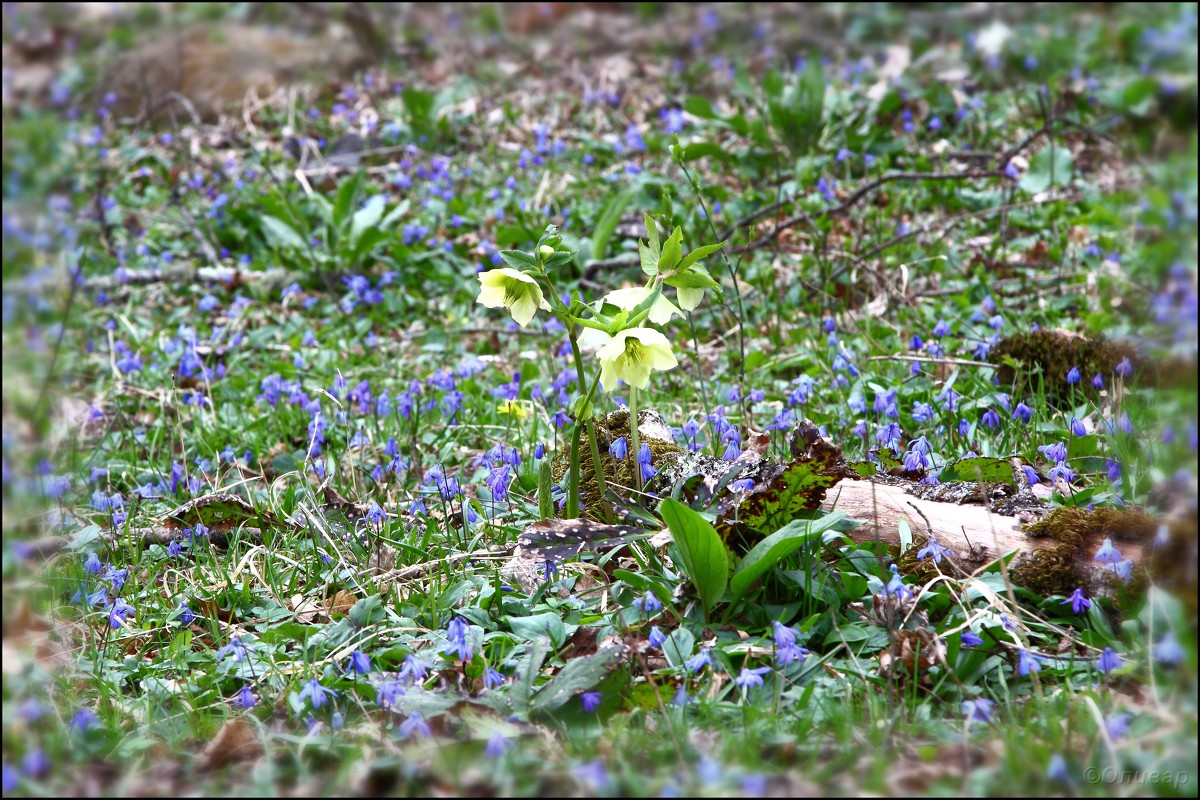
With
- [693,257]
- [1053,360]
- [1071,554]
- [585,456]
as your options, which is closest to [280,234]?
[585,456]

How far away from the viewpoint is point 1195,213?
1.21m

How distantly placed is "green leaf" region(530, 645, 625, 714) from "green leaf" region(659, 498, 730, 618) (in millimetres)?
270

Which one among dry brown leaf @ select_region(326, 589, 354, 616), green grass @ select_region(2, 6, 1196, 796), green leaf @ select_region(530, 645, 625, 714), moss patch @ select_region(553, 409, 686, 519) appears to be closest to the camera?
green grass @ select_region(2, 6, 1196, 796)

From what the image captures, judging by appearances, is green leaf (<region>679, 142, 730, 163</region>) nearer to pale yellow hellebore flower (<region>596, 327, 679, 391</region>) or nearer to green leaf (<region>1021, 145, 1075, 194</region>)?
green leaf (<region>1021, 145, 1075, 194</region>)

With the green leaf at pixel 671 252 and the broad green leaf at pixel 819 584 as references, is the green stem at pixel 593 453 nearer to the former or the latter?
the green leaf at pixel 671 252

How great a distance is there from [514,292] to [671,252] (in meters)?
0.36

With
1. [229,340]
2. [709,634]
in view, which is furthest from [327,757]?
[229,340]

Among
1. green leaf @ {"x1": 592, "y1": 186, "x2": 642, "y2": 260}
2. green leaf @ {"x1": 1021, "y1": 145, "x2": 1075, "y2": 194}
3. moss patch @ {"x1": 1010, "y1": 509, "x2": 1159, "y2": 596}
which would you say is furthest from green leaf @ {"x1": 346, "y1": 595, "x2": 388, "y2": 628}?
green leaf @ {"x1": 1021, "y1": 145, "x2": 1075, "y2": 194}

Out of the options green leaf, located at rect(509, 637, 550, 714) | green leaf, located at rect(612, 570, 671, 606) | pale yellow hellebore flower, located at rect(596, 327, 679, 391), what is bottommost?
green leaf, located at rect(509, 637, 550, 714)

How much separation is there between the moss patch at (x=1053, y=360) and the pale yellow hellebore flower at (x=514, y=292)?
5.51 ft

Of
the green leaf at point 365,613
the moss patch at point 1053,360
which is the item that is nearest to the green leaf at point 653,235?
the green leaf at point 365,613

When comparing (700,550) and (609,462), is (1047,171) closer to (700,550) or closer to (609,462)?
(609,462)

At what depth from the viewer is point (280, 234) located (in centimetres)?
501

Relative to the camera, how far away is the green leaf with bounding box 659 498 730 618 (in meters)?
1.94
